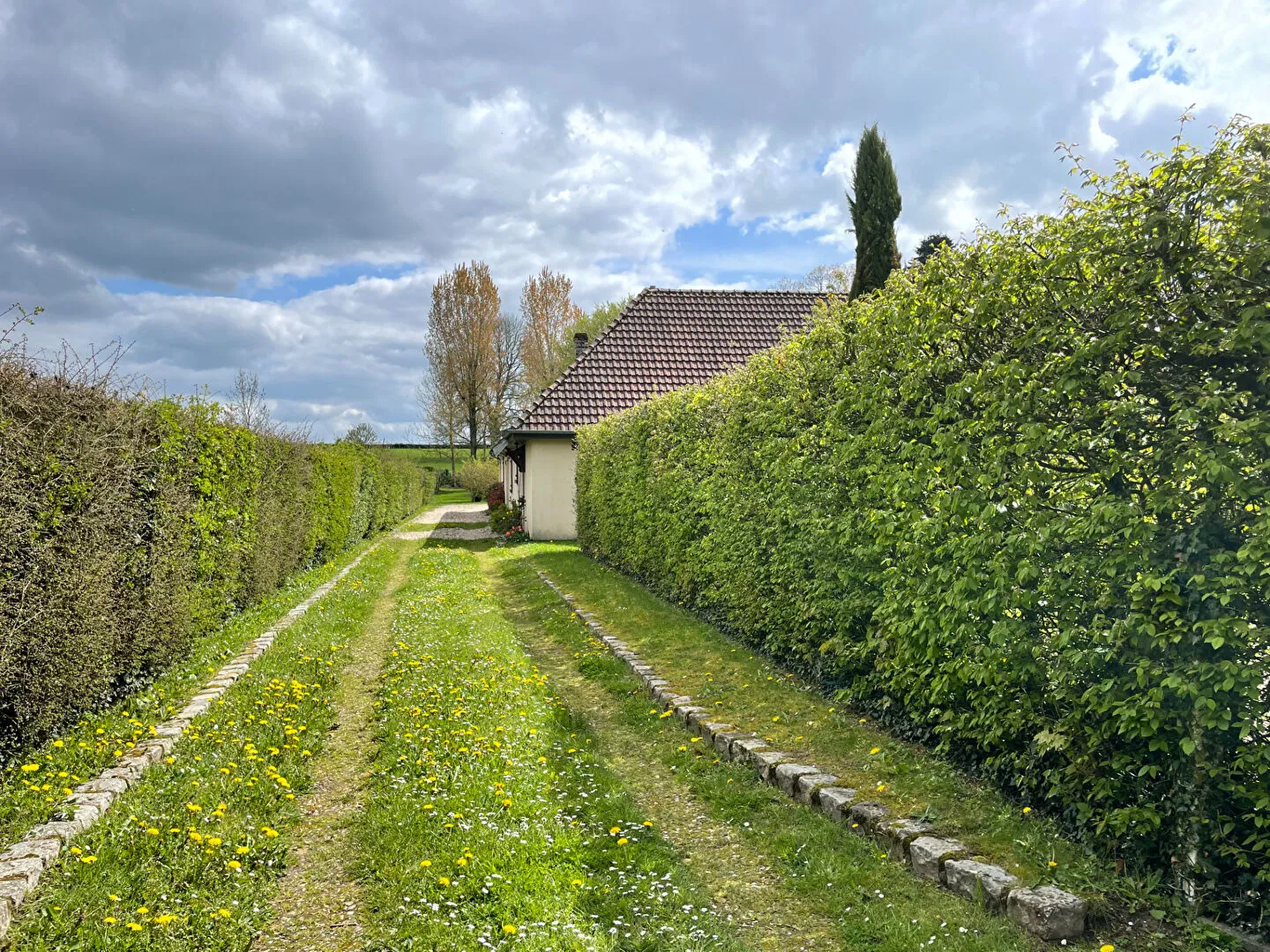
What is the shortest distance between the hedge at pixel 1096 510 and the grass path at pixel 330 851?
3.33m

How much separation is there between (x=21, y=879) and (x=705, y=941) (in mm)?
3039

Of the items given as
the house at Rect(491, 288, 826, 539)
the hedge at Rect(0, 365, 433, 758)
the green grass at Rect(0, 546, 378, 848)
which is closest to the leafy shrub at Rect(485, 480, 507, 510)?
the house at Rect(491, 288, 826, 539)

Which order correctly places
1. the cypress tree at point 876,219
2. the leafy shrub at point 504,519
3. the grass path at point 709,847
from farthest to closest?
1. the leafy shrub at point 504,519
2. the cypress tree at point 876,219
3. the grass path at point 709,847

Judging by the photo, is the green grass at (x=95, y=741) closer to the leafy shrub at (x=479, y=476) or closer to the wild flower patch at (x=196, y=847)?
the wild flower patch at (x=196, y=847)

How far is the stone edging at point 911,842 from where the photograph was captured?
3426 mm

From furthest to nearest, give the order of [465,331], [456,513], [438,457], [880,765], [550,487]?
1. [438,457]
2. [465,331]
3. [456,513]
4. [550,487]
5. [880,765]

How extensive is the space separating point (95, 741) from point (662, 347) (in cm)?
1809

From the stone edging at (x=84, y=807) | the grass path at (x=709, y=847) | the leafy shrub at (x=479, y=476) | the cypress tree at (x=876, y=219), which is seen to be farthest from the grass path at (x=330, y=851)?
the leafy shrub at (x=479, y=476)

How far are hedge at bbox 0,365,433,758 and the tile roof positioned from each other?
10676 mm

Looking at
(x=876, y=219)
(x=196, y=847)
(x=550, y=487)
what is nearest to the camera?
(x=196, y=847)

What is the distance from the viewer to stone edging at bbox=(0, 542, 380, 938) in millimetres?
3611

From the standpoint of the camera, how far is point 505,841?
13.9ft

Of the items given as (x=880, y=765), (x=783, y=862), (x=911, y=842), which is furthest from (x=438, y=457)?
(x=911, y=842)

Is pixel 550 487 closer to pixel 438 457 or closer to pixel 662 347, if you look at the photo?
pixel 662 347
